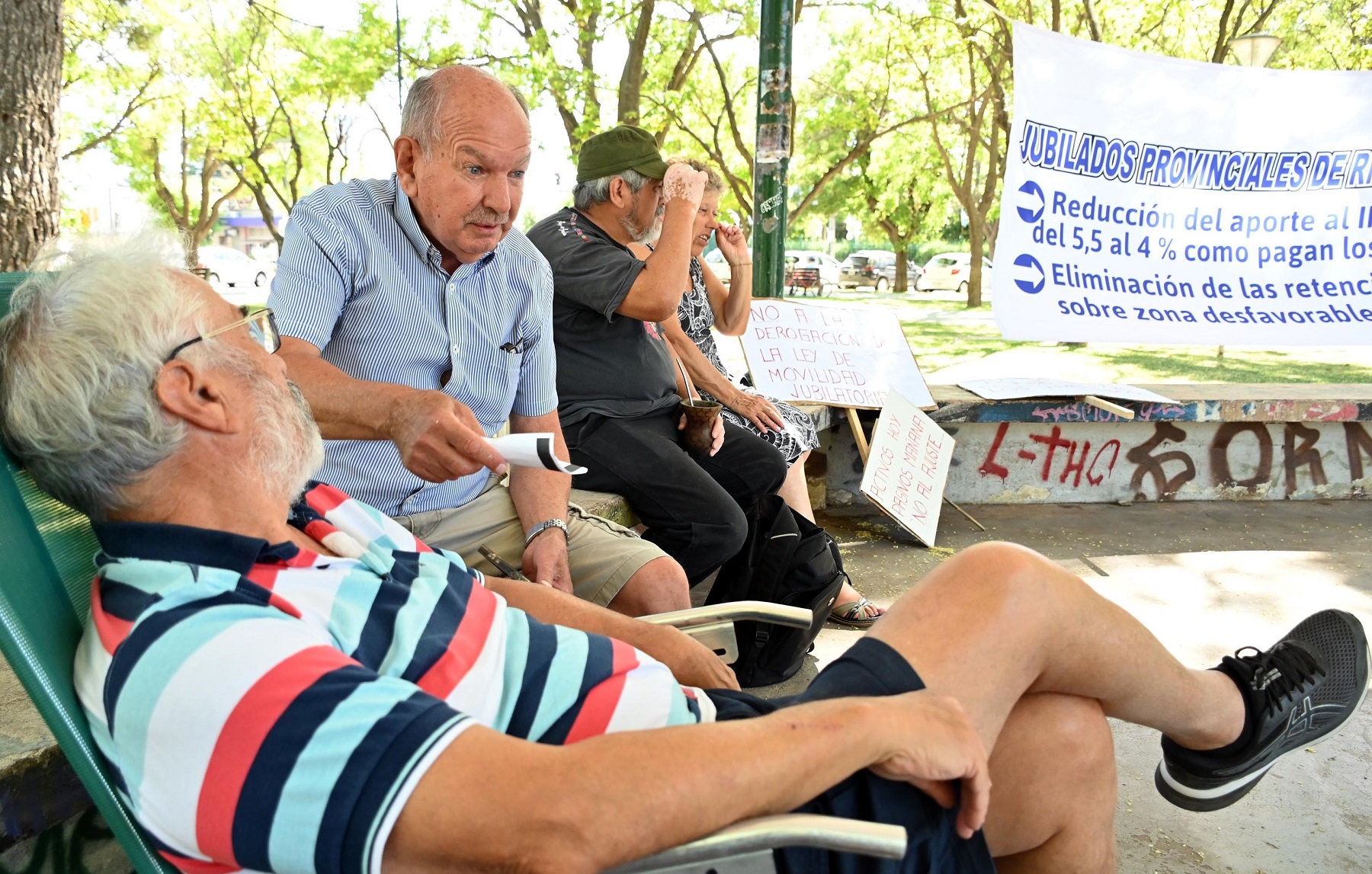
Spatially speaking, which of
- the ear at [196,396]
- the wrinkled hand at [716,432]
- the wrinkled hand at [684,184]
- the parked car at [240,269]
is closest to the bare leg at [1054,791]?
the ear at [196,396]

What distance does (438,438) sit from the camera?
6.63 ft

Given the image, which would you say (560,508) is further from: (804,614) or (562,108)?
(562,108)

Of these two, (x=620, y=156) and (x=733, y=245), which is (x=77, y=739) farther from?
(x=733, y=245)

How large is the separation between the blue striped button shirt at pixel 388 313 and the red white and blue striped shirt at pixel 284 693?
981 millimetres

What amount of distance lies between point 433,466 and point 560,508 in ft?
2.06

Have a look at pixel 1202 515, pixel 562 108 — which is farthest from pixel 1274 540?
pixel 562 108

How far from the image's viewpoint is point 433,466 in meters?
2.06

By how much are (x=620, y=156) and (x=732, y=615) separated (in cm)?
209

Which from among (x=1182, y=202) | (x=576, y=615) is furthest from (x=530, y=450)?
(x=1182, y=202)

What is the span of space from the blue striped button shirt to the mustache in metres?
0.12

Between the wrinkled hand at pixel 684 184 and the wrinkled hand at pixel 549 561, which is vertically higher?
the wrinkled hand at pixel 684 184

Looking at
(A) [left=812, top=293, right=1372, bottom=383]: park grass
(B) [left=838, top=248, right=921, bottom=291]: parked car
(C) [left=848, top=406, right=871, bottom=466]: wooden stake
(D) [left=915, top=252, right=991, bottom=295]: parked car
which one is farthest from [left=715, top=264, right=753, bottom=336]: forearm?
(B) [left=838, top=248, right=921, bottom=291]: parked car

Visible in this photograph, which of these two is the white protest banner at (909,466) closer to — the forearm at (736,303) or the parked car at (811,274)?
the forearm at (736,303)

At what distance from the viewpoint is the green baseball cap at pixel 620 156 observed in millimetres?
3684
